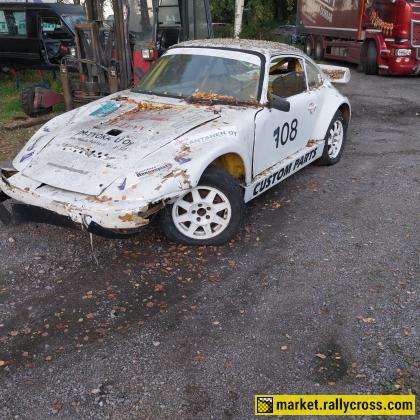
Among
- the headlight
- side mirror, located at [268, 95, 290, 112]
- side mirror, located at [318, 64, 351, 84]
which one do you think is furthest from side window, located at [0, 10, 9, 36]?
the headlight

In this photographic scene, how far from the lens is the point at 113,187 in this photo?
381cm

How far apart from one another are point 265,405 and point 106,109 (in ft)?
11.3

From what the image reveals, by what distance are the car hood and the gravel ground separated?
734 mm

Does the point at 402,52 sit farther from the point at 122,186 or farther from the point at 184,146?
the point at 122,186

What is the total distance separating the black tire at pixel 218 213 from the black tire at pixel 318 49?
1583 cm

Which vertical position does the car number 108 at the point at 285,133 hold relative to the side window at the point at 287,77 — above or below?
below

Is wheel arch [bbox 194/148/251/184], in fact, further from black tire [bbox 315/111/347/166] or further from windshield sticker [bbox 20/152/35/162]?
black tire [bbox 315/111/347/166]

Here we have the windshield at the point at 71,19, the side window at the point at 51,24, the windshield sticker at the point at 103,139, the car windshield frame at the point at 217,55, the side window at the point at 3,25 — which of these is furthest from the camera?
the side window at the point at 3,25

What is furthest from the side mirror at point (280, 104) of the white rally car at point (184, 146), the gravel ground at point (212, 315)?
the gravel ground at point (212, 315)

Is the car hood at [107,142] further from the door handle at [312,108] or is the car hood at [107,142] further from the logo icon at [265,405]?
the logo icon at [265,405]

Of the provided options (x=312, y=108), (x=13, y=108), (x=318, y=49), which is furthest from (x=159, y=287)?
(x=318, y=49)

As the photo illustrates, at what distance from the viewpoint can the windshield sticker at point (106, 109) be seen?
4.95 meters

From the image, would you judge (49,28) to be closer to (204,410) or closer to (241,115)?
(241,115)

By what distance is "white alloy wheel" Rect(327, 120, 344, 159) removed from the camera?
6.62 meters
